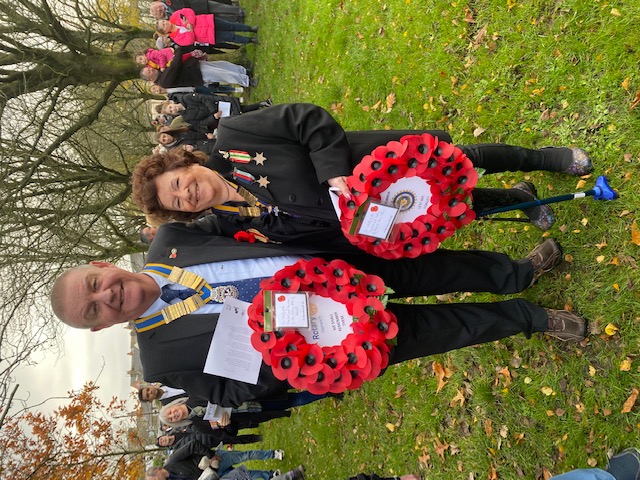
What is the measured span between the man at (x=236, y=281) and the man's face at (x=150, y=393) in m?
4.67

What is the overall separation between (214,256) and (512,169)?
2107 millimetres

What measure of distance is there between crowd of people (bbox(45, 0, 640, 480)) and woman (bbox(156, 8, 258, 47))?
7498 millimetres

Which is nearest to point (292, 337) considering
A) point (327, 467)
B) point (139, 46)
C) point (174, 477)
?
point (327, 467)

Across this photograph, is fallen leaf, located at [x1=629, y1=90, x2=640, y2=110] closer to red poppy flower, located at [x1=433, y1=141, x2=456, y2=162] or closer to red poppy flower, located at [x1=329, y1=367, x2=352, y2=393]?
red poppy flower, located at [x1=433, y1=141, x2=456, y2=162]

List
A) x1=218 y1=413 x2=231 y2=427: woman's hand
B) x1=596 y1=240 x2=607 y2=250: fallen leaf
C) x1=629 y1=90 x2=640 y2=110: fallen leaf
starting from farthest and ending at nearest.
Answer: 1. x1=218 y1=413 x2=231 y2=427: woman's hand
2. x1=596 y1=240 x2=607 y2=250: fallen leaf
3. x1=629 y1=90 x2=640 y2=110: fallen leaf

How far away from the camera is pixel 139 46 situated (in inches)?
551

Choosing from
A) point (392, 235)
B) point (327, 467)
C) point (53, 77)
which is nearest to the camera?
point (392, 235)

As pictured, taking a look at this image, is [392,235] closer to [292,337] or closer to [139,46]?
[292,337]

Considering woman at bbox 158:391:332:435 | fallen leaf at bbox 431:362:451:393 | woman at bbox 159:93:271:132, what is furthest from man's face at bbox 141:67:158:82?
fallen leaf at bbox 431:362:451:393

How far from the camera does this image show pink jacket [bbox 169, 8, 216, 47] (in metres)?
9.58

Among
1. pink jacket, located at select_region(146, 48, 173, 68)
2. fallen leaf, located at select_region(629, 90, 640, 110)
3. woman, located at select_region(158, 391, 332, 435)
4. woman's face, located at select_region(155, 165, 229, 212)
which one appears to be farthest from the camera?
pink jacket, located at select_region(146, 48, 173, 68)

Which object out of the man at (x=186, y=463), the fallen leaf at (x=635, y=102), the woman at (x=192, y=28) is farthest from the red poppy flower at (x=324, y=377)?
the woman at (x=192, y=28)

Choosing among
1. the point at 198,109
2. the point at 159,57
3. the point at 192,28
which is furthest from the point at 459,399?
the point at 192,28

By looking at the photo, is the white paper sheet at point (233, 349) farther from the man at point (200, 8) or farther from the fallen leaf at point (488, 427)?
the man at point (200, 8)
